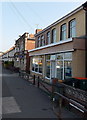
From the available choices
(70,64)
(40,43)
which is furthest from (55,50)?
(40,43)

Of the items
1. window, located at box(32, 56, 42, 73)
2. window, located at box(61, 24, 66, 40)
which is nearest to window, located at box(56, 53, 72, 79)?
window, located at box(61, 24, 66, 40)

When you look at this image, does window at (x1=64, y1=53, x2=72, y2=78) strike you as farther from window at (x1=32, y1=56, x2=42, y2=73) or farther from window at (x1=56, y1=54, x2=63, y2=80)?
window at (x1=32, y1=56, x2=42, y2=73)

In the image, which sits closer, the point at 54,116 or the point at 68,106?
the point at 54,116

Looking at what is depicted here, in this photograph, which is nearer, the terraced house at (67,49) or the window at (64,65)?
the terraced house at (67,49)

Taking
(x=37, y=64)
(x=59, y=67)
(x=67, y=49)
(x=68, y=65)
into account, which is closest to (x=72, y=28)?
(x=59, y=67)

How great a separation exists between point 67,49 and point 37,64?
8962 mm

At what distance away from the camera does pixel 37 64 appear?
63.9 feet

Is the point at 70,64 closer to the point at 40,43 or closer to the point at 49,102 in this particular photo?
the point at 49,102

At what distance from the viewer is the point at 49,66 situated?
15.8m

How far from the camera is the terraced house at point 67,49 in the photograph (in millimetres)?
10336

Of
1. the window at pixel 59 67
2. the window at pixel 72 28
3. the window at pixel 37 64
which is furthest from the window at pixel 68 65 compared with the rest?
the window at pixel 37 64

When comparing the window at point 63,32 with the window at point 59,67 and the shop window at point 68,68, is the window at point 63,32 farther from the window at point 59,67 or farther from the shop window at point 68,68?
the shop window at point 68,68

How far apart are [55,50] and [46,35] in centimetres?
772

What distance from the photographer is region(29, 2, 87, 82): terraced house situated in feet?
33.9
